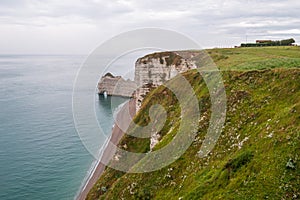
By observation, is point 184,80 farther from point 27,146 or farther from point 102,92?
point 102,92

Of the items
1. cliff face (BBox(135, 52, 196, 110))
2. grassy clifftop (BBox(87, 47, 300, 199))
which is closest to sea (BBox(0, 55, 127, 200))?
grassy clifftop (BBox(87, 47, 300, 199))

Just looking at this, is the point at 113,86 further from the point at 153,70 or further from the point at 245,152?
the point at 245,152

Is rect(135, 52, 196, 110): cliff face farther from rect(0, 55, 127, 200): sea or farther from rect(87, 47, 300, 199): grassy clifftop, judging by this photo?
rect(87, 47, 300, 199): grassy clifftop

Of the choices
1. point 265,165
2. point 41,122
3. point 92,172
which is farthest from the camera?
point 41,122

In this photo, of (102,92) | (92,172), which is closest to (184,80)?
(92,172)

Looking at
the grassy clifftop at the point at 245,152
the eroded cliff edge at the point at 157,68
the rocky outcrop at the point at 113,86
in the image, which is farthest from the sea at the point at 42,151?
the rocky outcrop at the point at 113,86

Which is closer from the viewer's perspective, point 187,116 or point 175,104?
point 187,116

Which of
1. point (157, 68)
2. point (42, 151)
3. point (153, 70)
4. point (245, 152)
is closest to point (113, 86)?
point (153, 70)

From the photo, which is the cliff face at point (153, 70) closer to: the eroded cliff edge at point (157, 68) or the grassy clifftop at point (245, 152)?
the eroded cliff edge at point (157, 68)
